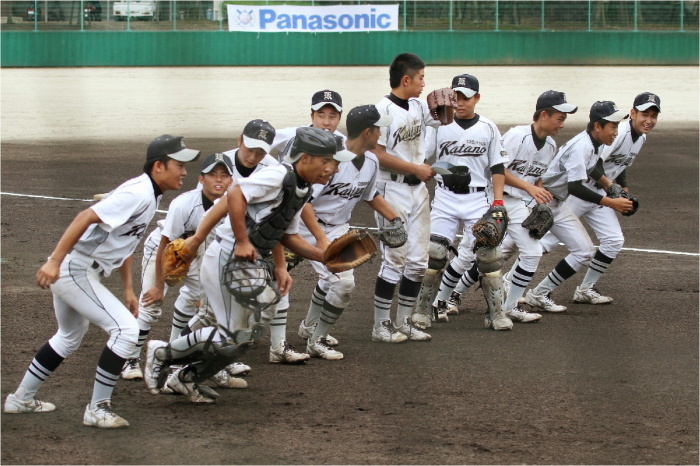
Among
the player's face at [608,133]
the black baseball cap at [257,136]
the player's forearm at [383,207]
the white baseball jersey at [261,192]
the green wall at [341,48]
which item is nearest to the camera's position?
the white baseball jersey at [261,192]

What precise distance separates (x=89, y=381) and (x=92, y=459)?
1167mm

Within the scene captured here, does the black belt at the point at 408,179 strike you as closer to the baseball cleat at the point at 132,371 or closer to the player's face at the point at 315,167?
the player's face at the point at 315,167

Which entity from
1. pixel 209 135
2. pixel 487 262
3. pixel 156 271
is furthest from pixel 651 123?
pixel 209 135

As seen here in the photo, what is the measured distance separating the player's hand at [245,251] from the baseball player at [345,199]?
3.41ft

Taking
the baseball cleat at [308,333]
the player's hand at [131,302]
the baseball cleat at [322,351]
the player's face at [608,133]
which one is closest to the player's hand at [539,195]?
the player's face at [608,133]

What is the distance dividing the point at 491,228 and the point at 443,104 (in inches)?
33.7

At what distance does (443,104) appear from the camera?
6289 millimetres

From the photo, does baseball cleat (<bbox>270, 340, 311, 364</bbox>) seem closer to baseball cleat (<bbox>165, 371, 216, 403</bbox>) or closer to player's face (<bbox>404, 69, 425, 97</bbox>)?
baseball cleat (<bbox>165, 371, 216, 403</bbox>)

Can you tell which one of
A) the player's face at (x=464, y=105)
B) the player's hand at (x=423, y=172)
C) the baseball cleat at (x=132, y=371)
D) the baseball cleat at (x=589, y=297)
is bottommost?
the baseball cleat at (x=132, y=371)

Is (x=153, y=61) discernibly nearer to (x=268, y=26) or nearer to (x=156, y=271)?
(x=268, y=26)

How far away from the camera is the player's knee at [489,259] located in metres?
6.49

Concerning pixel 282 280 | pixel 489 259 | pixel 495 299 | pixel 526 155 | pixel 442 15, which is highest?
pixel 442 15

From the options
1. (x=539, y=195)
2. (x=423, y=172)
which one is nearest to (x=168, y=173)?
(x=423, y=172)

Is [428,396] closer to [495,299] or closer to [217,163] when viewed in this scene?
[495,299]
